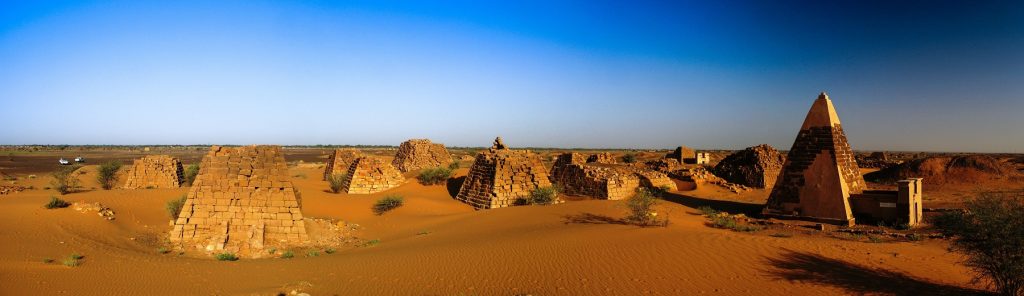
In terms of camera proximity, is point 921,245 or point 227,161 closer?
point 921,245

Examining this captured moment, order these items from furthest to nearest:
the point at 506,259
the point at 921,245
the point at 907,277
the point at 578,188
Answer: the point at 578,188 → the point at 921,245 → the point at 506,259 → the point at 907,277

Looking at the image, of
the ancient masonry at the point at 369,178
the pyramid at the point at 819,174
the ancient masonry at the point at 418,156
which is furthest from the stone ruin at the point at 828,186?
the ancient masonry at the point at 418,156

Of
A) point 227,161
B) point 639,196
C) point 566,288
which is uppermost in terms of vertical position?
point 227,161

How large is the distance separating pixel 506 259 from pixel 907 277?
6.27m

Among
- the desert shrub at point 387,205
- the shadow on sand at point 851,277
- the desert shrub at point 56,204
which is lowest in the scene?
the desert shrub at point 387,205

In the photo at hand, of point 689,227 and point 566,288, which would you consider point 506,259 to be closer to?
point 566,288

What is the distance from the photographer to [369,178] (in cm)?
2069

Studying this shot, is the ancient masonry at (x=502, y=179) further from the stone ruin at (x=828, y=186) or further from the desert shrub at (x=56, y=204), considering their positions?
the desert shrub at (x=56, y=204)

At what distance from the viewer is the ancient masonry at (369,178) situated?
20328 millimetres

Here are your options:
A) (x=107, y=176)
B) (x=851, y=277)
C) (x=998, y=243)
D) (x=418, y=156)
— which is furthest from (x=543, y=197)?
(x=107, y=176)

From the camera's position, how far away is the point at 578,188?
20.0 meters


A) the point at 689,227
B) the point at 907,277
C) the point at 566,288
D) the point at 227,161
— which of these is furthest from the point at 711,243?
the point at 227,161

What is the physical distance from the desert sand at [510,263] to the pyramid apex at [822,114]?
10.00ft

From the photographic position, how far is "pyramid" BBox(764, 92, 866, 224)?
11883mm
